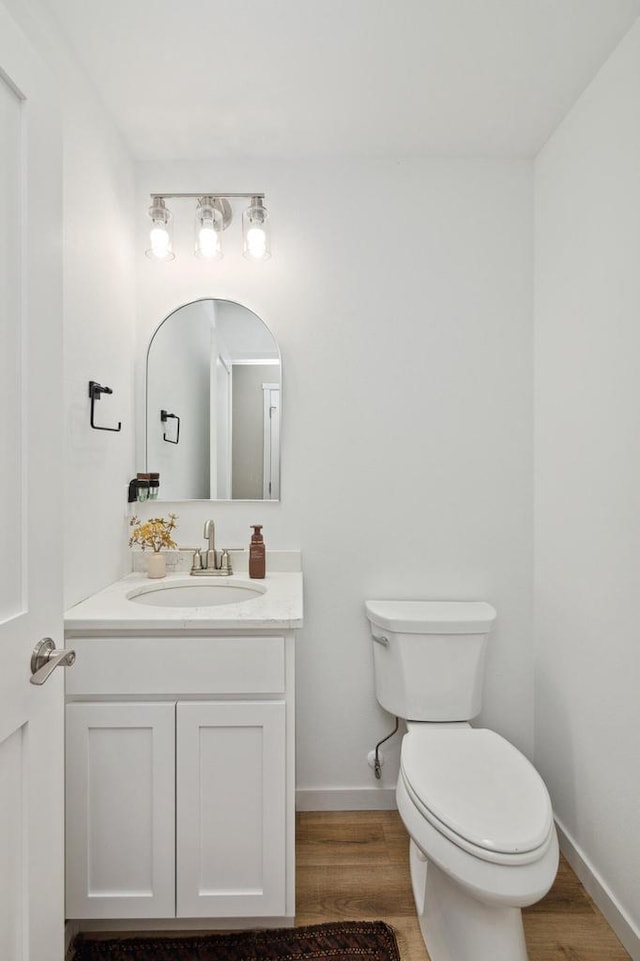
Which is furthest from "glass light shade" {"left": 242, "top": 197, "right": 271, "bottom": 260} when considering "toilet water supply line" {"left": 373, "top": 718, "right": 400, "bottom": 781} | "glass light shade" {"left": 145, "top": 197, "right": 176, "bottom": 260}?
Answer: "toilet water supply line" {"left": 373, "top": 718, "right": 400, "bottom": 781}

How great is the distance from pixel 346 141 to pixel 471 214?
52 centimetres

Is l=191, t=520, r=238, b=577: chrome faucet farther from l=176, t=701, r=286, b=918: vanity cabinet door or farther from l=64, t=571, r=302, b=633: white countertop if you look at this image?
l=176, t=701, r=286, b=918: vanity cabinet door

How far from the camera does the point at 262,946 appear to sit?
4.78ft

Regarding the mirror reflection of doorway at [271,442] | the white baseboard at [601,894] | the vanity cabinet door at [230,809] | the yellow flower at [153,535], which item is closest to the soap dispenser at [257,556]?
the mirror reflection of doorway at [271,442]

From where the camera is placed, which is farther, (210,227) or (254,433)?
(254,433)

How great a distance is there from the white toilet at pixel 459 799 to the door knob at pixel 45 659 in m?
0.91

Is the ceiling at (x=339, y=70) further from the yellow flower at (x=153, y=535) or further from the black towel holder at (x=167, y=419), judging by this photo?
the yellow flower at (x=153, y=535)

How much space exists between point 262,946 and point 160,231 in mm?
2119

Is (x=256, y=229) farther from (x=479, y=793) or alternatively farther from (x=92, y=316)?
(x=479, y=793)

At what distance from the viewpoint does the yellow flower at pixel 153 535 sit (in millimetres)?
1937

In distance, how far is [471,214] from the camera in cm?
204

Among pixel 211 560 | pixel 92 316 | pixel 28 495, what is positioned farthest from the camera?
pixel 211 560

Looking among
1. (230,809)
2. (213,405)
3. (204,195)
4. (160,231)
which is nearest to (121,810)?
(230,809)

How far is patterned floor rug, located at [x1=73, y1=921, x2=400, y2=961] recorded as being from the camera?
143cm
